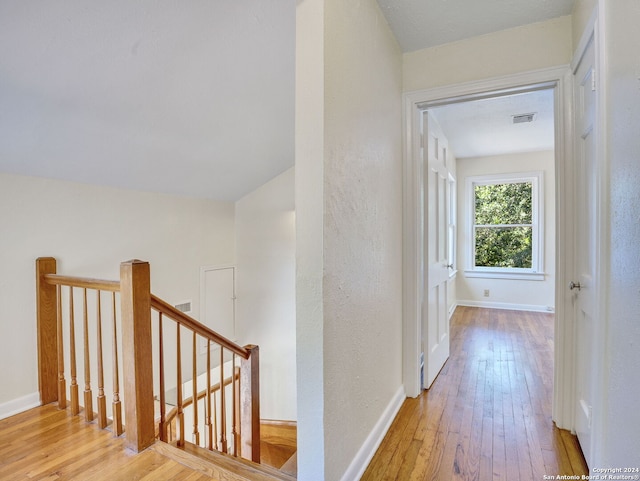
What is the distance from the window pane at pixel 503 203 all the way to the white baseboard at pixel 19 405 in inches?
218

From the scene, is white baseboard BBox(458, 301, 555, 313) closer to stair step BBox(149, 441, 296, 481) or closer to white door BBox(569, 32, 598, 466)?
white door BBox(569, 32, 598, 466)

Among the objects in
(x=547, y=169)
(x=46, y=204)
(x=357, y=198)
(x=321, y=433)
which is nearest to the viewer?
(x=321, y=433)

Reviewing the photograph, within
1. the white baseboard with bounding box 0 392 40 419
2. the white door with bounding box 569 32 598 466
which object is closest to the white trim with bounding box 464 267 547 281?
the white door with bounding box 569 32 598 466

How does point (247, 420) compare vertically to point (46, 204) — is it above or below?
below

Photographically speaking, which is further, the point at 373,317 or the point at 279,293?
the point at 279,293

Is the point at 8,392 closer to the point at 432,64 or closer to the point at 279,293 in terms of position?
the point at 279,293

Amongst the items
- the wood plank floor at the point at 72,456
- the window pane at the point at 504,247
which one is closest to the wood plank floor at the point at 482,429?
the wood plank floor at the point at 72,456

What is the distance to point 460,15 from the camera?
176 cm

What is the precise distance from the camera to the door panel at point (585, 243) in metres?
1.44

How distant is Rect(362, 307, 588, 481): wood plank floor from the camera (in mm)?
1479

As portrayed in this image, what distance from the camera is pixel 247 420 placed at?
2445 mm

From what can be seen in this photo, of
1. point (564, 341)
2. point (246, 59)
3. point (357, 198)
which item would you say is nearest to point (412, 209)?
point (357, 198)

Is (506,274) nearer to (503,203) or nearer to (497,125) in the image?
(503,203)

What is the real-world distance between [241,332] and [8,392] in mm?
2178
